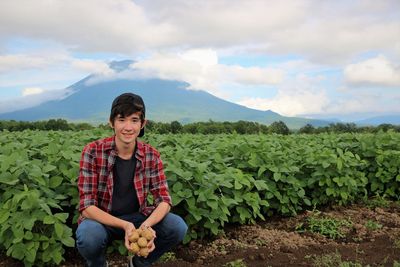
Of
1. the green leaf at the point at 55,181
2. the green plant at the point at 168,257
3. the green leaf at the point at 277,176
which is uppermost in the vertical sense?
the green leaf at the point at 55,181

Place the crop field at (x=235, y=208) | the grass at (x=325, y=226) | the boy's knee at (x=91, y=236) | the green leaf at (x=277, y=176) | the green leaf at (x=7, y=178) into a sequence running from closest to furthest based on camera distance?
the boy's knee at (x=91, y=236)
the crop field at (x=235, y=208)
the green leaf at (x=7, y=178)
the grass at (x=325, y=226)
the green leaf at (x=277, y=176)

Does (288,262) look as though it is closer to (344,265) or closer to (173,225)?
(344,265)

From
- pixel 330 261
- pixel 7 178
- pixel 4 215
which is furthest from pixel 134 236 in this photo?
pixel 330 261

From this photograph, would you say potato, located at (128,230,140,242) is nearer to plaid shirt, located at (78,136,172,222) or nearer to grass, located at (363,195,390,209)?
plaid shirt, located at (78,136,172,222)

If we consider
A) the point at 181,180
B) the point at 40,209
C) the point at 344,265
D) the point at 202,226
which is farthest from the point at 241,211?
the point at 40,209

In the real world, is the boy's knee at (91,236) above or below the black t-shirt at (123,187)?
below

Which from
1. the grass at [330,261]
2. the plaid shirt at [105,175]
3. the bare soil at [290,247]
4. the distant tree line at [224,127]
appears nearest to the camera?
the plaid shirt at [105,175]

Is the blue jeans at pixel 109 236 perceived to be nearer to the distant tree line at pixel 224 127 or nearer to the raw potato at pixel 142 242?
the raw potato at pixel 142 242

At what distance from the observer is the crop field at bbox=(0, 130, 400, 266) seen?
3.94 metres

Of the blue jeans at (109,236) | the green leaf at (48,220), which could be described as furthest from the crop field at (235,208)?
the blue jeans at (109,236)

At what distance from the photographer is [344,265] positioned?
13.0 feet

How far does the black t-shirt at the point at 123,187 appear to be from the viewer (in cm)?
369

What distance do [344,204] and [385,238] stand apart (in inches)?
61.7

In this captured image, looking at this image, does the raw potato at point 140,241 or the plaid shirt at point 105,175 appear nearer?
the raw potato at point 140,241
